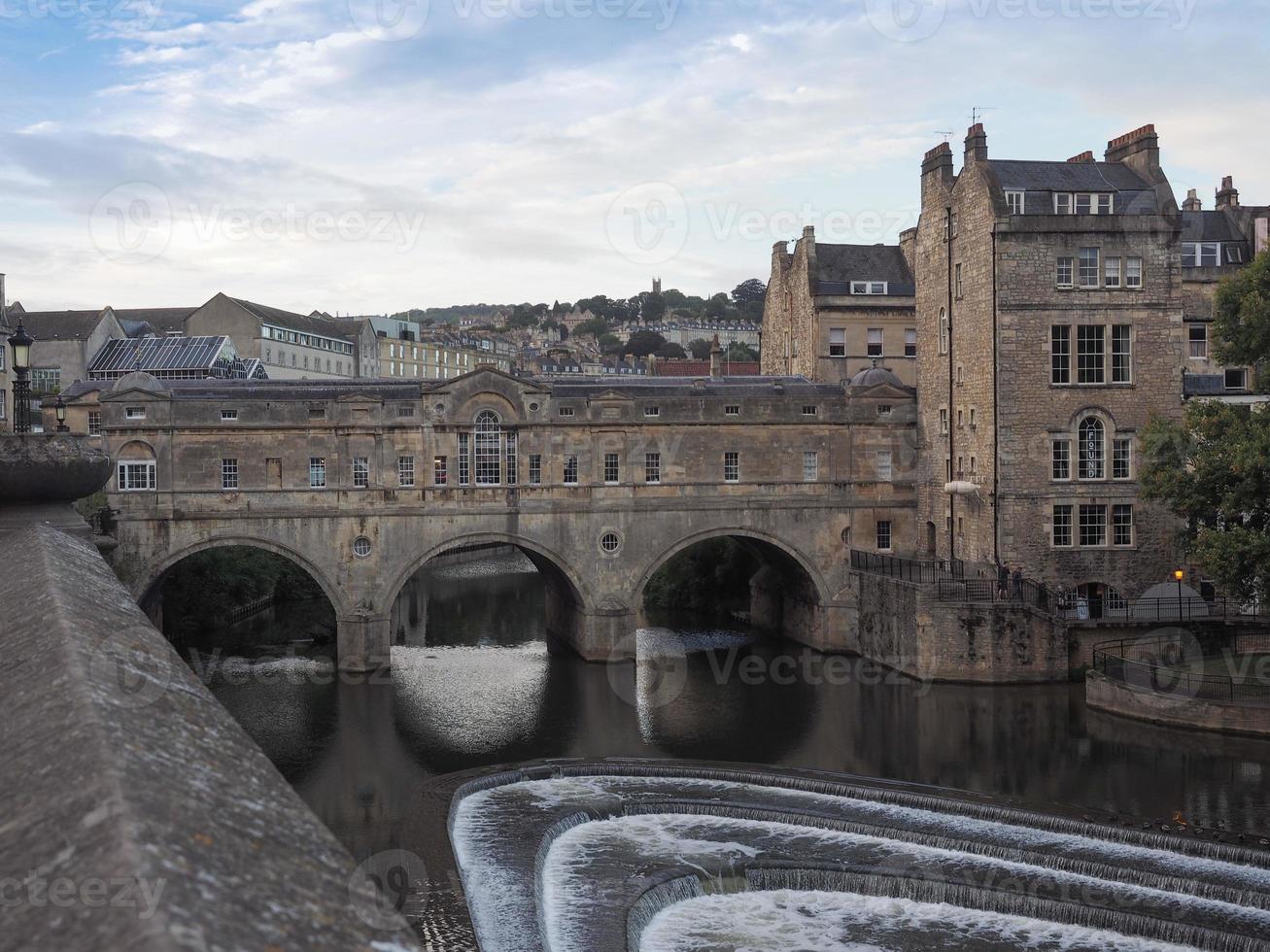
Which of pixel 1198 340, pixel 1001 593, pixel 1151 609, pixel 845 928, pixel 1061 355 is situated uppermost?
pixel 1198 340

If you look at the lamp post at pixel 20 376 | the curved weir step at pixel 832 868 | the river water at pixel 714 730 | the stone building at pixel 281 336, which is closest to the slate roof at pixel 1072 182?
the river water at pixel 714 730

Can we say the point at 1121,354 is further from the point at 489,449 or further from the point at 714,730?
the point at 489,449

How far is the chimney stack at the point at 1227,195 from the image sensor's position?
51281 mm

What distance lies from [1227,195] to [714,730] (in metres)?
33.2

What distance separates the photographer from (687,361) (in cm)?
10562

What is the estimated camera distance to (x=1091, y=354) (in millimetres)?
42031

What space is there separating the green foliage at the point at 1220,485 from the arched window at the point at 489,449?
2080cm

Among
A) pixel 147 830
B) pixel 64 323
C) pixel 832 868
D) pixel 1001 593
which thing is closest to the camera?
pixel 147 830

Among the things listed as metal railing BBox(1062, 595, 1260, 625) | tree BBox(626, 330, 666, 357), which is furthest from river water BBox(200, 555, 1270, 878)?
tree BBox(626, 330, 666, 357)

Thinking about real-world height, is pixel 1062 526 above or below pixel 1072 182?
below

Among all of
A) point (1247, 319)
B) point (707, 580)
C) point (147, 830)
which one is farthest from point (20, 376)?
point (707, 580)

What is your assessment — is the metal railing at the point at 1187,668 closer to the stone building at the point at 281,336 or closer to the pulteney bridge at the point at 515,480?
the pulteney bridge at the point at 515,480

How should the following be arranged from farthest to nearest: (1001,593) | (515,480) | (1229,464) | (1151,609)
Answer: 1. (515,480)
2. (1151,609)
3. (1001,593)
4. (1229,464)

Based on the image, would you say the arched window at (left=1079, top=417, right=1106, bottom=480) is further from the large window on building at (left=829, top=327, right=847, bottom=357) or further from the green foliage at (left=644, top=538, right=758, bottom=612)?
the green foliage at (left=644, top=538, right=758, bottom=612)
